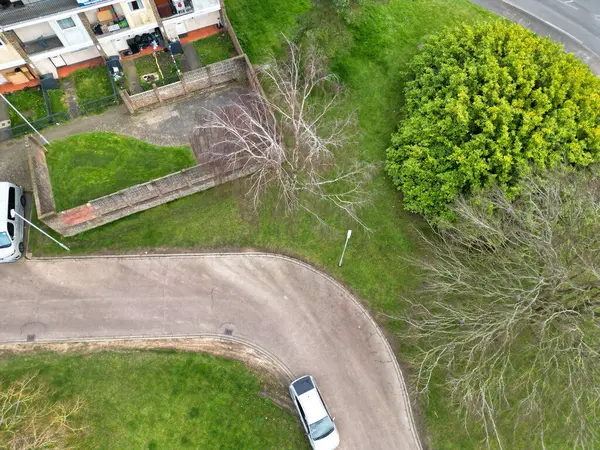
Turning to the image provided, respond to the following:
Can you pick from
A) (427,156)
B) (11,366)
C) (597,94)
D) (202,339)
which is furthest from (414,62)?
(11,366)

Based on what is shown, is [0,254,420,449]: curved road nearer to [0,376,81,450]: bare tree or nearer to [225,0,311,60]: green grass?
[0,376,81,450]: bare tree

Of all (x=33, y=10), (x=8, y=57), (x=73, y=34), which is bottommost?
(x=8, y=57)

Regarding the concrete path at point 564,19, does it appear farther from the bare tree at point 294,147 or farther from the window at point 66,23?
the window at point 66,23

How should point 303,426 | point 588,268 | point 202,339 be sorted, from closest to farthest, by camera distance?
1. point 588,268
2. point 303,426
3. point 202,339

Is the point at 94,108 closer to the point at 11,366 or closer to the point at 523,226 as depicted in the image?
the point at 11,366

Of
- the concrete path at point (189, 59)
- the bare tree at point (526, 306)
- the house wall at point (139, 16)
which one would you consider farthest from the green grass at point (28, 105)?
the bare tree at point (526, 306)

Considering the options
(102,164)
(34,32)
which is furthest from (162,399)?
(34,32)

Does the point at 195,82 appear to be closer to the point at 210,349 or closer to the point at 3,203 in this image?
the point at 3,203
